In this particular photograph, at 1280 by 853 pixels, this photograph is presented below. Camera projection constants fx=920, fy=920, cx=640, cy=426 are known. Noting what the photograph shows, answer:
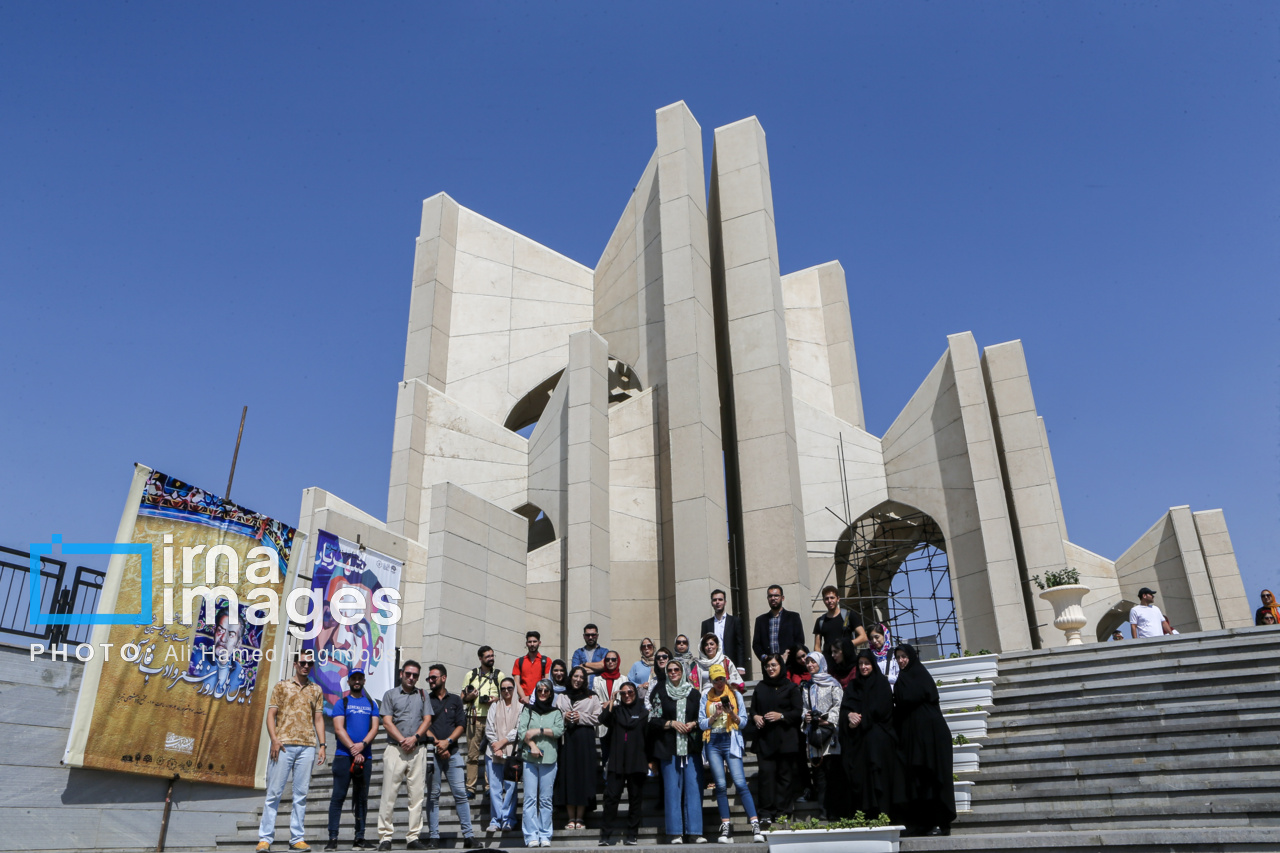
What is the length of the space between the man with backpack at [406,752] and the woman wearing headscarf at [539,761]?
2.45ft

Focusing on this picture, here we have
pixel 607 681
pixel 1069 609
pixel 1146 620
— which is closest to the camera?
pixel 607 681

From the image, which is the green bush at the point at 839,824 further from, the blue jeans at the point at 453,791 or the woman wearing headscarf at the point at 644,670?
the blue jeans at the point at 453,791

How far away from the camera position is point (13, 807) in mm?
7281

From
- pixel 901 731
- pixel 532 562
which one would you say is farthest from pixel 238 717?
pixel 532 562

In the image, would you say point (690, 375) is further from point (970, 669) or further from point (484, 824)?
point (484, 824)

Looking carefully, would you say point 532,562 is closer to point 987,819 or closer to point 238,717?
point 238,717

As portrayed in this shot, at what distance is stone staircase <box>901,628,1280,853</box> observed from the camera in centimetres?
507

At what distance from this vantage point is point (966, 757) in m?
6.72

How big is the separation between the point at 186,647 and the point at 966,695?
7127mm

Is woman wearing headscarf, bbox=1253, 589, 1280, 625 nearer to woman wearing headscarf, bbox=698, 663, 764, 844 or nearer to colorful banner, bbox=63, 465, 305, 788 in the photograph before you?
woman wearing headscarf, bbox=698, 663, 764, 844

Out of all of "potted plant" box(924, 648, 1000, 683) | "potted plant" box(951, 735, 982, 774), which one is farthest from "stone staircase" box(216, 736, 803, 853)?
"potted plant" box(924, 648, 1000, 683)

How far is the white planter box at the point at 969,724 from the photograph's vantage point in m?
7.29

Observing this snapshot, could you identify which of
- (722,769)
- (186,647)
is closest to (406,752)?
(722,769)

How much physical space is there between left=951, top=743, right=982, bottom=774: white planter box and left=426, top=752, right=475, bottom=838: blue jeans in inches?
141
